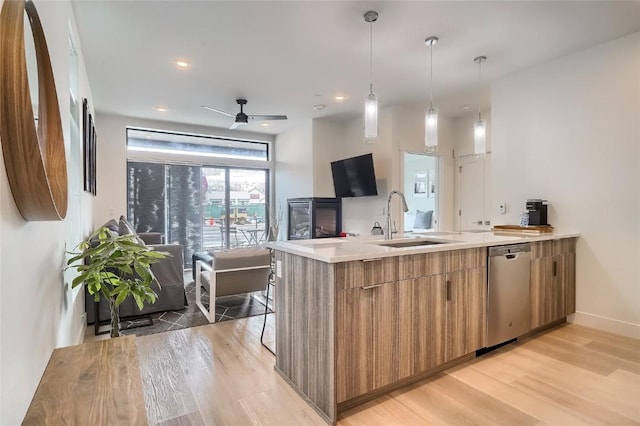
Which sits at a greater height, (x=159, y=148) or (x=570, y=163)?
(x=159, y=148)

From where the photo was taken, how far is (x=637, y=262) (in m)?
3.07

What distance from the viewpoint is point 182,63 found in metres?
3.76

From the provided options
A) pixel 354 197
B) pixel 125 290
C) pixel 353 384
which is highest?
pixel 354 197

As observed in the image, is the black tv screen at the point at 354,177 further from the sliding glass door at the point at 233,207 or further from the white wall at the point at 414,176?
the sliding glass door at the point at 233,207

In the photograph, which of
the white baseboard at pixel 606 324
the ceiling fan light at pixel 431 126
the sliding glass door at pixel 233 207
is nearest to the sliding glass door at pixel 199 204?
the sliding glass door at pixel 233 207

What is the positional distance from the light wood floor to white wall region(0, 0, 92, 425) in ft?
2.78

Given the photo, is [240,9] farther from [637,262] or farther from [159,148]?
[159,148]

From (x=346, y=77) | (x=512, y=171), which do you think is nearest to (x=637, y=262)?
(x=512, y=171)

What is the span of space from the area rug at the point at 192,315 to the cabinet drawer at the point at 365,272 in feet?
7.14

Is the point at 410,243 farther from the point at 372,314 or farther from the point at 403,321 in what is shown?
the point at 372,314

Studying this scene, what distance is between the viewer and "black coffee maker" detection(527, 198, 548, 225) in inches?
141

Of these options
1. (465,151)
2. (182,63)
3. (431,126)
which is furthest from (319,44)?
(465,151)

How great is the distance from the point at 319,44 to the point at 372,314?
105 inches

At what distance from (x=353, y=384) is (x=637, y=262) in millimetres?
3010
